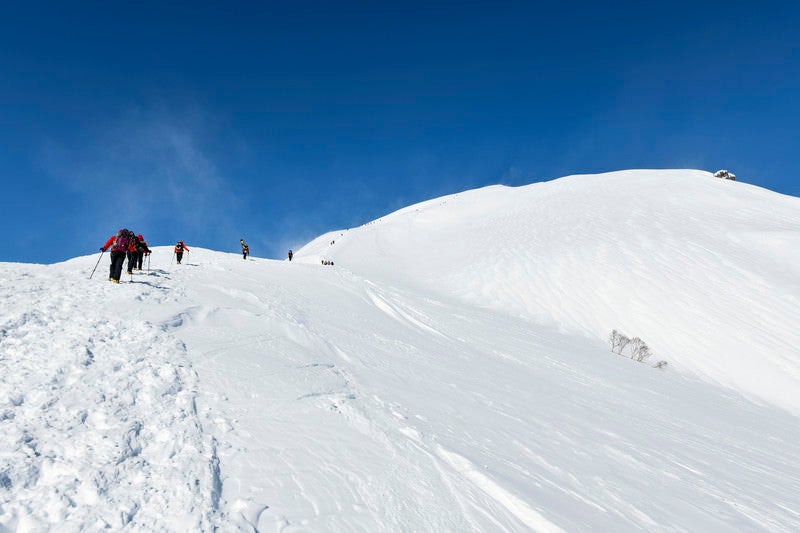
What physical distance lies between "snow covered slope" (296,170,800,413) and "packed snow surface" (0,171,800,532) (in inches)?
21.2

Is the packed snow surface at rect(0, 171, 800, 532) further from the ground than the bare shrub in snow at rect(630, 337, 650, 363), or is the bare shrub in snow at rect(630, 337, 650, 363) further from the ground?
the bare shrub in snow at rect(630, 337, 650, 363)

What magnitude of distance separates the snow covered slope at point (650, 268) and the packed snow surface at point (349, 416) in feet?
1.76

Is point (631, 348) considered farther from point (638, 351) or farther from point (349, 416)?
point (349, 416)

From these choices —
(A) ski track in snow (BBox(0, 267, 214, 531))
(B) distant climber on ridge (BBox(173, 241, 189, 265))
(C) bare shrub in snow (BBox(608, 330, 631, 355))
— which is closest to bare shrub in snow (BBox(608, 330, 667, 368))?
(C) bare shrub in snow (BBox(608, 330, 631, 355))

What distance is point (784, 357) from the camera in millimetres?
15867

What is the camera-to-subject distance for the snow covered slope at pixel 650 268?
16.8m

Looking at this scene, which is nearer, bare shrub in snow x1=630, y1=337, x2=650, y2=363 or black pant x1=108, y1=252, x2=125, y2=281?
black pant x1=108, y1=252, x2=125, y2=281

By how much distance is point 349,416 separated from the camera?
17.3 feet

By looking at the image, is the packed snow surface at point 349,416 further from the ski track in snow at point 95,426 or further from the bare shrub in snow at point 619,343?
the bare shrub in snow at point 619,343

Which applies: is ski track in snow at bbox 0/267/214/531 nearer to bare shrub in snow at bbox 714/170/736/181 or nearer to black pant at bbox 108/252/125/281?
black pant at bbox 108/252/125/281

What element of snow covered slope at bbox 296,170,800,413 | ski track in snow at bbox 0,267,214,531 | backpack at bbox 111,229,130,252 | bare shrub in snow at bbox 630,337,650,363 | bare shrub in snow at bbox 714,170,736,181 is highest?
bare shrub in snow at bbox 714,170,736,181

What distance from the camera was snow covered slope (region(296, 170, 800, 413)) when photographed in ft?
55.3

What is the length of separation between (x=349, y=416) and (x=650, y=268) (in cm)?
2298

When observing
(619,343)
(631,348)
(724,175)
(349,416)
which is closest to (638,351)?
(631,348)
